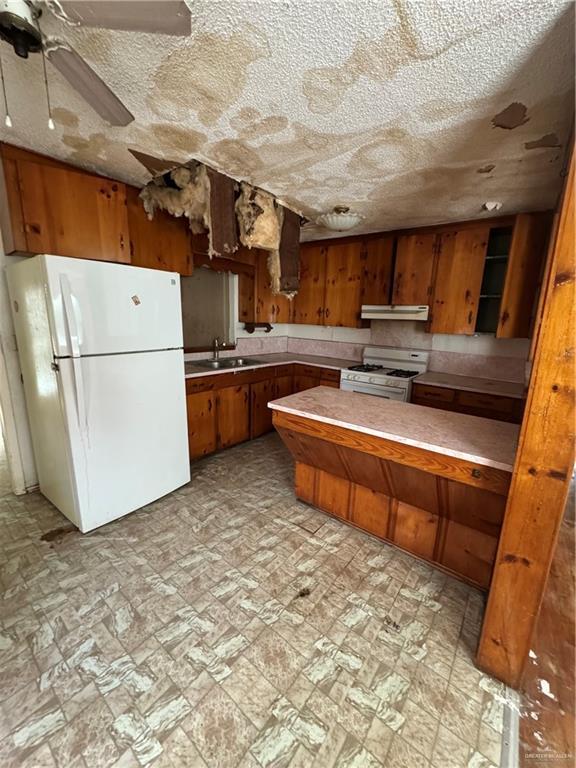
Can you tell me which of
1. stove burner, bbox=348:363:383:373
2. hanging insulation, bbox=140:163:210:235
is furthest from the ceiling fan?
stove burner, bbox=348:363:383:373

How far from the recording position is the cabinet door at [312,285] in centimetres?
403

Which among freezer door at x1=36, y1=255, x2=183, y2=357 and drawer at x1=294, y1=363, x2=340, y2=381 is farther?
drawer at x1=294, y1=363, x2=340, y2=381

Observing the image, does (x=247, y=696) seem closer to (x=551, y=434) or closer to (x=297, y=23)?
(x=551, y=434)

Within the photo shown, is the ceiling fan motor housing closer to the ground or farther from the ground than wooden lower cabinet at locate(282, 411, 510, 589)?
farther from the ground

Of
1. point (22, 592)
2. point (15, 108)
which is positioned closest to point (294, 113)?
point (15, 108)

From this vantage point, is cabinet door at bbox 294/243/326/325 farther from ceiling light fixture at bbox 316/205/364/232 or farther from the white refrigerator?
the white refrigerator

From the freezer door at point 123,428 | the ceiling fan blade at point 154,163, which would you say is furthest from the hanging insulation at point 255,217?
the freezer door at point 123,428

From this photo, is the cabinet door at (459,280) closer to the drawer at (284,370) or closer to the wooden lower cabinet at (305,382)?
the wooden lower cabinet at (305,382)

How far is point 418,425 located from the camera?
1.77m

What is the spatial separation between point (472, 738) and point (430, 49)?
7.98 feet

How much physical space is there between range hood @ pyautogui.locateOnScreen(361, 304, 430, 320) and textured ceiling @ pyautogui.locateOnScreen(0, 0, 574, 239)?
1227mm

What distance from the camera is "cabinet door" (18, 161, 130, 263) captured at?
77.2 inches

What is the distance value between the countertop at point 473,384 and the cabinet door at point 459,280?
19.3 inches

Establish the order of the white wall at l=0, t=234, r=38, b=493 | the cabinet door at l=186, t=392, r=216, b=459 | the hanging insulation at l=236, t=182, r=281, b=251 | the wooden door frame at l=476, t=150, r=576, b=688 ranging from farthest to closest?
the cabinet door at l=186, t=392, r=216, b=459 → the white wall at l=0, t=234, r=38, b=493 → the hanging insulation at l=236, t=182, r=281, b=251 → the wooden door frame at l=476, t=150, r=576, b=688
